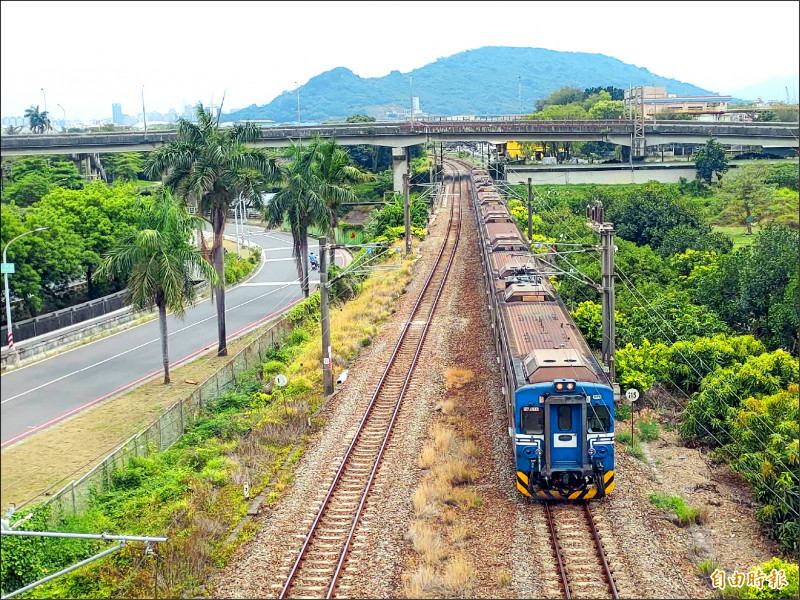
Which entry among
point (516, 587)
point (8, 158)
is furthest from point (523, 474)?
point (8, 158)

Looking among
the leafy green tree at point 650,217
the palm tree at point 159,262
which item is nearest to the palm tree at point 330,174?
the palm tree at point 159,262

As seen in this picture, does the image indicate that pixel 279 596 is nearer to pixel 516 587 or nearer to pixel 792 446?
pixel 516 587

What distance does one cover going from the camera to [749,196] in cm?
6397

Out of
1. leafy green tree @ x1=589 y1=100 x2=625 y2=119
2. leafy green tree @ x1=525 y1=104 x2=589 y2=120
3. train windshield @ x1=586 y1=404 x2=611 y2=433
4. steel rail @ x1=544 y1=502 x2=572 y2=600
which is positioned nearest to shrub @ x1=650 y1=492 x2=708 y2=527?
train windshield @ x1=586 y1=404 x2=611 y2=433

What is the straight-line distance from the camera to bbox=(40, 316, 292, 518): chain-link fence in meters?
20.8

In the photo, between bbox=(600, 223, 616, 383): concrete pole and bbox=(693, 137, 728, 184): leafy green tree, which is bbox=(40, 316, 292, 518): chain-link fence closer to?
bbox=(600, 223, 616, 383): concrete pole

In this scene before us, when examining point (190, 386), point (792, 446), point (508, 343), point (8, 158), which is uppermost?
point (8, 158)

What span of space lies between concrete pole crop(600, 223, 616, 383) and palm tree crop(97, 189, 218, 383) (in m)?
17.7

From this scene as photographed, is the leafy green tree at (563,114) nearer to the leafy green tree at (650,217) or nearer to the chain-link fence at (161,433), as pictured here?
the leafy green tree at (650,217)

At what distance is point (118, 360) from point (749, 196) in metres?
47.6

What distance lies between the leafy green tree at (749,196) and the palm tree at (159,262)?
4284cm

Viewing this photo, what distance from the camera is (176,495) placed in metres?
21.8

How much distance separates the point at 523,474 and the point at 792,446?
20.4 feet

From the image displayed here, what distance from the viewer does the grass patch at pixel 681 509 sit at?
62.1 feet
